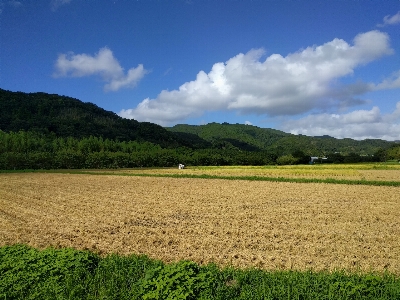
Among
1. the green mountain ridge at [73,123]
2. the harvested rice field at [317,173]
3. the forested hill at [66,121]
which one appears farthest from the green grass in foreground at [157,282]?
the forested hill at [66,121]

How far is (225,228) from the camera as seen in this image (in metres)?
15.9

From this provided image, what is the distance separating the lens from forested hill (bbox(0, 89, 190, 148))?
132 metres

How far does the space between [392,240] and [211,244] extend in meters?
7.98

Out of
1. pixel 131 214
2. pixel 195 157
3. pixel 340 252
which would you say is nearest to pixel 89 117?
pixel 195 157

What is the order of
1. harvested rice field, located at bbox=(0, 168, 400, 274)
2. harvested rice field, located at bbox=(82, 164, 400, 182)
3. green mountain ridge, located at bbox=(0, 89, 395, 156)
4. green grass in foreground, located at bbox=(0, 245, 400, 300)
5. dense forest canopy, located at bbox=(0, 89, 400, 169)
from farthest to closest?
green mountain ridge, located at bbox=(0, 89, 395, 156), dense forest canopy, located at bbox=(0, 89, 400, 169), harvested rice field, located at bbox=(82, 164, 400, 182), harvested rice field, located at bbox=(0, 168, 400, 274), green grass in foreground, located at bbox=(0, 245, 400, 300)

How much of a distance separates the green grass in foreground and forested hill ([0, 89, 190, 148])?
12711 centimetres

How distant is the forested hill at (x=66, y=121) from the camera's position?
132 meters

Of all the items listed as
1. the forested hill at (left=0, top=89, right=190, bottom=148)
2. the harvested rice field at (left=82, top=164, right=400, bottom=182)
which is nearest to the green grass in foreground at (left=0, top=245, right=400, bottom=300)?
the harvested rice field at (left=82, top=164, right=400, bottom=182)

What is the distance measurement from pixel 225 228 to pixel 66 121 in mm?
142345

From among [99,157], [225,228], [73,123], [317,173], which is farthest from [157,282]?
[73,123]

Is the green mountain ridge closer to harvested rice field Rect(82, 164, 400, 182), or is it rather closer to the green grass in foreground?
harvested rice field Rect(82, 164, 400, 182)

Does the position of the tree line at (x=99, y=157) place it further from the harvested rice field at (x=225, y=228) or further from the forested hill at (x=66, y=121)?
the harvested rice field at (x=225, y=228)

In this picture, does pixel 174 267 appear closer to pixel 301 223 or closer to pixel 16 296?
pixel 16 296

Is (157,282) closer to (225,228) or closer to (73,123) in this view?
(225,228)
